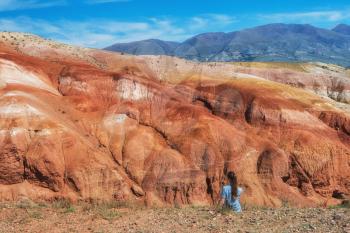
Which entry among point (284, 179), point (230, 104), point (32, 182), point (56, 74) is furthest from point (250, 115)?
point (32, 182)

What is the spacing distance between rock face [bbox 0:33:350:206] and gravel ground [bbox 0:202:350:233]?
1146cm

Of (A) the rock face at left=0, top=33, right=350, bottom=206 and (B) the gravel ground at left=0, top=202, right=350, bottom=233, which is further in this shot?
(A) the rock face at left=0, top=33, right=350, bottom=206

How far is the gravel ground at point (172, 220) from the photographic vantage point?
47.7 ft

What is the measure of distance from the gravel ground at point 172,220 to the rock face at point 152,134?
1146 centimetres

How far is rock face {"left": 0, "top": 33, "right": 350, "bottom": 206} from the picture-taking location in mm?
29938

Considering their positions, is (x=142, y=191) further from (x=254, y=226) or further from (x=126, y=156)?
(x=254, y=226)

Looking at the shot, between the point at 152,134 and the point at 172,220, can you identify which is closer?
the point at 172,220

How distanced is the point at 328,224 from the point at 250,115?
27.0 metres

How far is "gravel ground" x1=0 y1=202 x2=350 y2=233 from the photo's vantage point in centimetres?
1453

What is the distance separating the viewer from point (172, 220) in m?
15.7

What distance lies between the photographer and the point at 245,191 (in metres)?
34.4

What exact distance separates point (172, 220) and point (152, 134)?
20.3 metres

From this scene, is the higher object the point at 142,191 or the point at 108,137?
the point at 108,137

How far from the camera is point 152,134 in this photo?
35.8 metres
